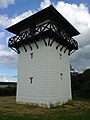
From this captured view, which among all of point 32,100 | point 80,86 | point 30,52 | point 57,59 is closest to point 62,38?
point 57,59

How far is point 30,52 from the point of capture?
2170 centimetres

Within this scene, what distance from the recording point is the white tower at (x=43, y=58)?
1914 centimetres

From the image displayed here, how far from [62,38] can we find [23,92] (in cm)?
755

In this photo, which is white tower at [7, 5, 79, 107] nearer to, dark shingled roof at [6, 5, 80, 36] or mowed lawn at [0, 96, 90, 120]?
dark shingled roof at [6, 5, 80, 36]

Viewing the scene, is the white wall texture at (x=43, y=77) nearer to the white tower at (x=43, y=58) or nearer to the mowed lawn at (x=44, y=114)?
the white tower at (x=43, y=58)

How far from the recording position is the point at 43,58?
19.8 meters

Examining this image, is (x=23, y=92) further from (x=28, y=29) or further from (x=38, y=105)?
(x=28, y=29)

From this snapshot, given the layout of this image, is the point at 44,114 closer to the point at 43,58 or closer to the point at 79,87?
the point at 43,58

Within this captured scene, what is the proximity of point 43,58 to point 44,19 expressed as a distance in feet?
14.2

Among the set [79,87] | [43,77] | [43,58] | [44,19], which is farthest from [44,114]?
[79,87]

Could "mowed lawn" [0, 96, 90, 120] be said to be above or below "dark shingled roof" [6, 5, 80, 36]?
below

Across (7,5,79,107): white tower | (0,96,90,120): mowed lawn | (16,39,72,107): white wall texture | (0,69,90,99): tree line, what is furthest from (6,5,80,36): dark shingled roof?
(0,69,90,99): tree line

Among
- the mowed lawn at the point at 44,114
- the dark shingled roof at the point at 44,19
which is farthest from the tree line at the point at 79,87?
the mowed lawn at the point at 44,114

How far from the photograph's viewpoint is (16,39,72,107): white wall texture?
750 inches
